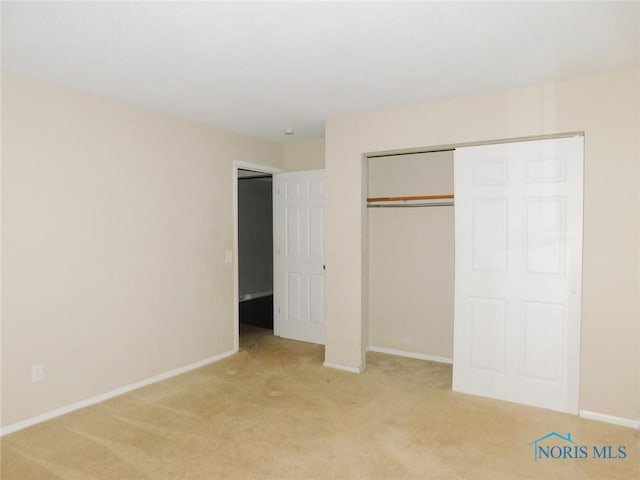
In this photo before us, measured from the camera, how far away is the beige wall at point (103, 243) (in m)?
3.06

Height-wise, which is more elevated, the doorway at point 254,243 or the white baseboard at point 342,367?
the doorway at point 254,243

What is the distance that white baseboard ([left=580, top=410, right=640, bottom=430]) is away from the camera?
3070 millimetres

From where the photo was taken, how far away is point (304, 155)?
539cm

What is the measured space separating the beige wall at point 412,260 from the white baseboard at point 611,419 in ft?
4.60

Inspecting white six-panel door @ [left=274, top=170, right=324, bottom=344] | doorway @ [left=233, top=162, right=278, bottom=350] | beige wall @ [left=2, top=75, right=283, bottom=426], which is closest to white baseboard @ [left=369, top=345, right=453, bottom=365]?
white six-panel door @ [left=274, top=170, right=324, bottom=344]

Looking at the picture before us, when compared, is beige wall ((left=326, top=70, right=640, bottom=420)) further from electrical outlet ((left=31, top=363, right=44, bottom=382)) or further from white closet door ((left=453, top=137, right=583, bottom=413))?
electrical outlet ((left=31, top=363, right=44, bottom=382))

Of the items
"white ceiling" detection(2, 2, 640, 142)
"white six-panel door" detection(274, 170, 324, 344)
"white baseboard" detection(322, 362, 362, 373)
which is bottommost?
"white baseboard" detection(322, 362, 362, 373)

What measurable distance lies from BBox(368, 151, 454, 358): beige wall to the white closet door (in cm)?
72

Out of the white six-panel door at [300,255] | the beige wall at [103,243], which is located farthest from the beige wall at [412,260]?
the beige wall at [103,243]

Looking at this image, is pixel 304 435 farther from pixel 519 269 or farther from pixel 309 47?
pixel 309 47

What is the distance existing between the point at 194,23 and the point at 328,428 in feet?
8.67

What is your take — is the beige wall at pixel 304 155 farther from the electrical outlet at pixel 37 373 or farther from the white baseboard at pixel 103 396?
the electrical outlet at pixel 37 373

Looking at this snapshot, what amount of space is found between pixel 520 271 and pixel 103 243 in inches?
132

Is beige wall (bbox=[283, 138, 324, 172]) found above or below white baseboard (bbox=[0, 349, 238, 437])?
above
